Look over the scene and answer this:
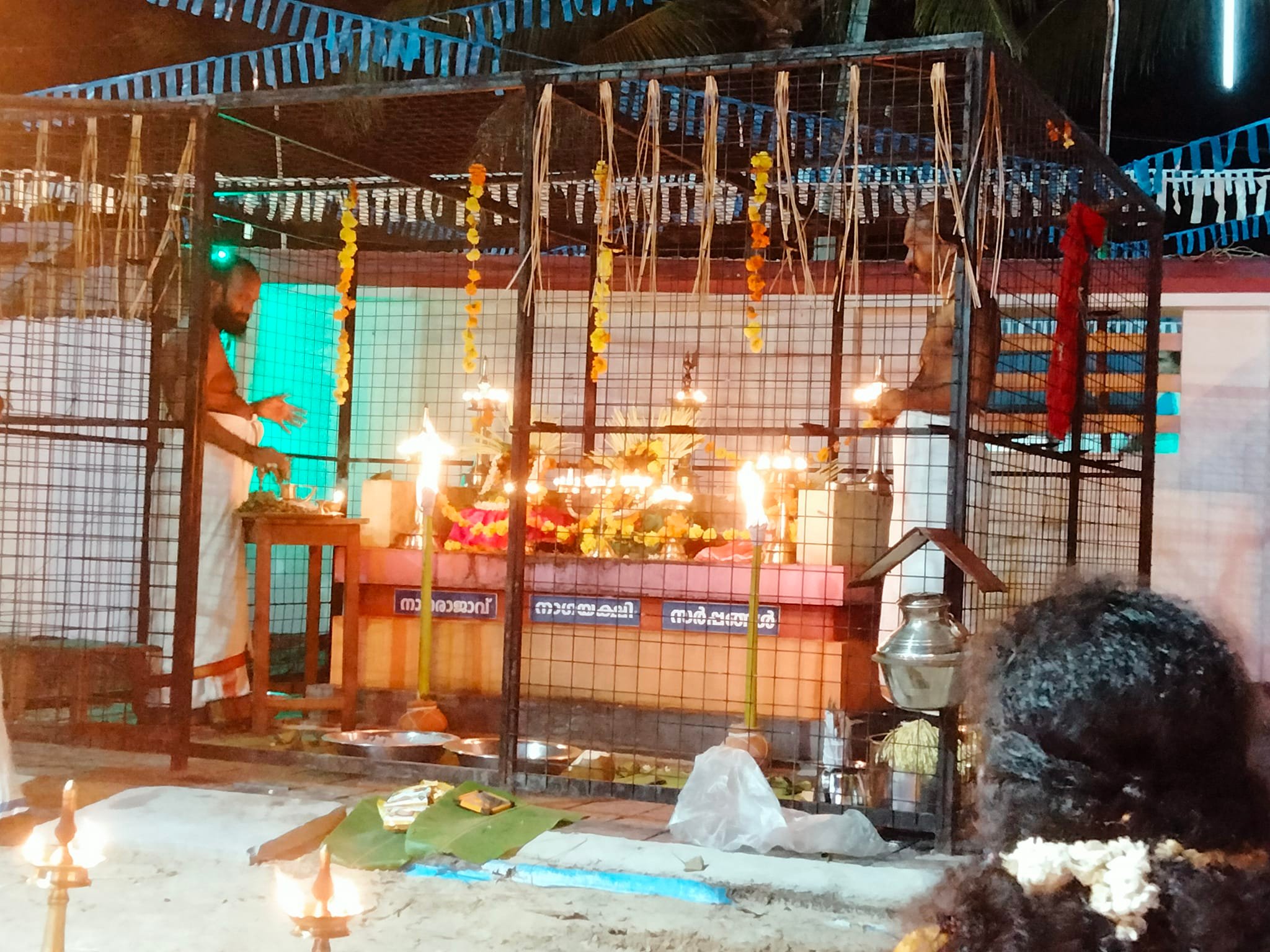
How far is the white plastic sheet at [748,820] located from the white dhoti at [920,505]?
106cm

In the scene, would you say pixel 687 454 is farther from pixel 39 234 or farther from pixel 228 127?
pixel 39 234

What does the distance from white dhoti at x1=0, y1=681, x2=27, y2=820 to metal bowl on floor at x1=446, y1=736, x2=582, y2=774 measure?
72.5 inches

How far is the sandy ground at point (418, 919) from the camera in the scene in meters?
3.75

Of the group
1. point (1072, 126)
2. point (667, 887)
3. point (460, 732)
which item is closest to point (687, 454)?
point (460, 732)

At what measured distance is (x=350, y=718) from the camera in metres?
6.31

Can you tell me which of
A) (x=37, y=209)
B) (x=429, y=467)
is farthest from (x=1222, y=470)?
(x=37, y=209)

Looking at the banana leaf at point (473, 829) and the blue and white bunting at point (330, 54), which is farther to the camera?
the blue and white bunting at point (330, 54)

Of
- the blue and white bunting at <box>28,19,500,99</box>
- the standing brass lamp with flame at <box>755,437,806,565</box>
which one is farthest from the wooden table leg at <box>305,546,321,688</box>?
the blue and white bunting at <box>28,19,500,99</box>

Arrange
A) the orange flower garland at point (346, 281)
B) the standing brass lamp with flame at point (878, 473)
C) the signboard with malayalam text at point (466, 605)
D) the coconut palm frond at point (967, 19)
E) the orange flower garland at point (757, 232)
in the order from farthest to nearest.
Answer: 1. the coconut palm frond at point (967, 19)
2. the orange flower garland at point (346, 281)
3. the signboard with malayalam text at point (466, 605)
4. the standing brass lamp with flame at point (878, 473)
5. the orange flower garland at point (757, 232)

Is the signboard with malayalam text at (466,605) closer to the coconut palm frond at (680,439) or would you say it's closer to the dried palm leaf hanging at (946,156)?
the coconut palm frond at (680,439)

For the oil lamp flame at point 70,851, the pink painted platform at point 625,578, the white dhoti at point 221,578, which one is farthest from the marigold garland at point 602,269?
the oil lamp flame at point 70,851

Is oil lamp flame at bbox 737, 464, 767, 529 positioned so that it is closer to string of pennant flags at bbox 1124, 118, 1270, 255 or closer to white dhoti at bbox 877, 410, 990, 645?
white dhoti at bbox 877, 410, 990, 645

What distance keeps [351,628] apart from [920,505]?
302 cm

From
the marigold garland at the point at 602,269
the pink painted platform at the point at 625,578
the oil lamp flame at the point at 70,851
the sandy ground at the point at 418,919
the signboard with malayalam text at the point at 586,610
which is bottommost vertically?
the sandy ground at the point at 418,919
